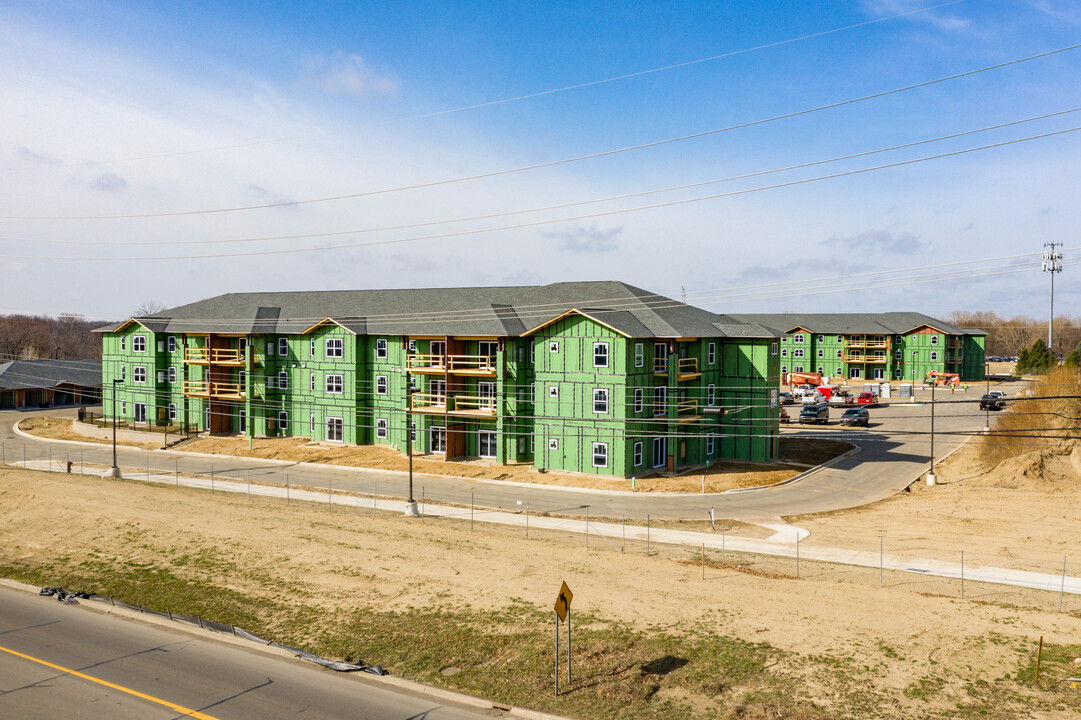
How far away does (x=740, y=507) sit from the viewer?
38906 mm

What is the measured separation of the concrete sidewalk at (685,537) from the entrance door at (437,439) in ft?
39.1

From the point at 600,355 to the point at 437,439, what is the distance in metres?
15.8

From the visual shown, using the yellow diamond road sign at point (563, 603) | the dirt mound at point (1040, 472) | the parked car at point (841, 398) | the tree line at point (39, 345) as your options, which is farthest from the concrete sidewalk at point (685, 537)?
the tree line at point (39, 345)

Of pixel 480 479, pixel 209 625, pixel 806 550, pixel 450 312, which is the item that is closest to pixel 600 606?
pixel 209 625

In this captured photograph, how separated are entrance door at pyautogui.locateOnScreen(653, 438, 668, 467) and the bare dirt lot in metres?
12.8

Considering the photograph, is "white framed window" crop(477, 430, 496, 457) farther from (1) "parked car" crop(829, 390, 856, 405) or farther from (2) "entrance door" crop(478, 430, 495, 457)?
(1) "parked car" crop(829, 390, 856, 405)

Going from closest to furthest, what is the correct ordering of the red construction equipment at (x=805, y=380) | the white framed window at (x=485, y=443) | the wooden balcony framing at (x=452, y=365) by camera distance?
the wooden balcony framing at (x=452, y=365)
the white framed window at (x=485, y=443)
the red construction equipment at (x=805, y=380)

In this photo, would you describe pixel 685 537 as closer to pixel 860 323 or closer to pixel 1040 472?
pixel 1040 472

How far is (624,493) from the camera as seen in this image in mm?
42094

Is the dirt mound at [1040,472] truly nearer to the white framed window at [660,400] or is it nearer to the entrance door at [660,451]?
the entrance door at [660,451]

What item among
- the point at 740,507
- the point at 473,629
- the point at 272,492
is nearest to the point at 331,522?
the point at 272,492

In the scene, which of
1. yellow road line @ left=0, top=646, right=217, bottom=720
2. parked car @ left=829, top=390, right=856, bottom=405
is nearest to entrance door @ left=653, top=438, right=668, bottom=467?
yellow road line @ left=0, top=646, right=217, bottom=720

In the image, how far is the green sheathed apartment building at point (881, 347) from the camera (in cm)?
10250

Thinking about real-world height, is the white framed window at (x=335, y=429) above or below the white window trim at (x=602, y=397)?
below
